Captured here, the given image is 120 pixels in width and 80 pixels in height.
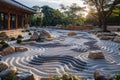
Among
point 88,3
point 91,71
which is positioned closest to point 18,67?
point 91,71

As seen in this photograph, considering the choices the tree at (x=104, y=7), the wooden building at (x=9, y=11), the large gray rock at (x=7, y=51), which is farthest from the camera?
the tree at (x=104, y=7)

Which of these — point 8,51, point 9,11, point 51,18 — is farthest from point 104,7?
point 8,51

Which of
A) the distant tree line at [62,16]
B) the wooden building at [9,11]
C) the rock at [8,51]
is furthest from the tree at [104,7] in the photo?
the rock at [8,51]

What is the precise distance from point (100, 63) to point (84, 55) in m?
2.00

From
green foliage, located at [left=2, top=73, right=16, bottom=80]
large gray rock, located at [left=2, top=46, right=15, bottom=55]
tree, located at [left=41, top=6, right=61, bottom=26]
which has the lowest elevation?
green foliage, located at [left=2, top=73, right=16, bottom=80]

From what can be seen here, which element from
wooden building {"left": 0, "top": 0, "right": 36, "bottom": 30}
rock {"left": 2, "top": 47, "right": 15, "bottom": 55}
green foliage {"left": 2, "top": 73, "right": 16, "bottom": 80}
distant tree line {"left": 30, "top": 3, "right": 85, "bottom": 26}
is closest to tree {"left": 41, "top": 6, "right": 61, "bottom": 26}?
distant tree line {"left": 30, "top": 3, "right": 85, "bottom": 26}

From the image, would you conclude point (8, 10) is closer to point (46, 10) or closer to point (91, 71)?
point (91, 71)

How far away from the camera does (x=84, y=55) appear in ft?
42.1

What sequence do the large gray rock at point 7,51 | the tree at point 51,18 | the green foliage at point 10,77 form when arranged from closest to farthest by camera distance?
the green foliage at point 10,77 < the large gray rock at point 7,51 < the tree at point 51,18

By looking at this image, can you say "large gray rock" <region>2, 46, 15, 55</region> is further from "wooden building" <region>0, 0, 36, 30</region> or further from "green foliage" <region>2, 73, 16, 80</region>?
"wooden building" <region>0, 0, 36, 30</region>

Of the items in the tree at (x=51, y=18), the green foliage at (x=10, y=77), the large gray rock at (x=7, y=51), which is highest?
the tree at (x=51, y=18)

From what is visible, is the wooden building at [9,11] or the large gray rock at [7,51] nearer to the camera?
the large gray rock at [7,51]

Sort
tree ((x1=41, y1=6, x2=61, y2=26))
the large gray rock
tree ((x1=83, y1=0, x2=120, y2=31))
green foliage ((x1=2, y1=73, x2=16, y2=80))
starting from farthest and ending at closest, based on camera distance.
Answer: tree ((x1=41, y1=6, x2=61, y2=26)) < tree ((x1=83, y1=0, x2=120, y2=31)) < the large gray rock < green foliage ((x1=2, y1=73, x2=16, y2=80))

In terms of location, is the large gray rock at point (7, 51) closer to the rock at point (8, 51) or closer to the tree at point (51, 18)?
the rock at point (8, 51)
